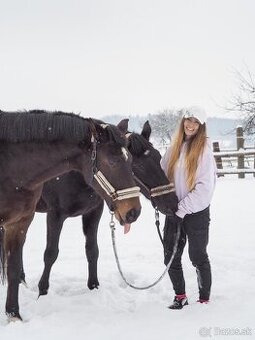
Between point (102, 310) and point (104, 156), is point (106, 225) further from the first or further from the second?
point (104, 156)

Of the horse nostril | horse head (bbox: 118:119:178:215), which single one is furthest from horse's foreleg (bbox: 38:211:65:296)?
the horse nostril

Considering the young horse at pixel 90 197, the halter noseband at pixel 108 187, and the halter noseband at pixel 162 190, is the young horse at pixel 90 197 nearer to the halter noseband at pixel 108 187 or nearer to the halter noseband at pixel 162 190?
the halter noseband at pixel 162 190

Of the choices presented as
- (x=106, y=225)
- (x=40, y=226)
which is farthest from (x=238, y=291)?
(x=40, y=226)

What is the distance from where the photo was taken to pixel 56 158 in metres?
3.36

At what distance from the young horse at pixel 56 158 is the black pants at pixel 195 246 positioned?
660 millimetres

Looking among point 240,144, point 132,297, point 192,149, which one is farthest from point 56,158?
point 240,144

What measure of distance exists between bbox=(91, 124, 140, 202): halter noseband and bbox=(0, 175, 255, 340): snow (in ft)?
3.54

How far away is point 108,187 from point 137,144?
851 millimetres

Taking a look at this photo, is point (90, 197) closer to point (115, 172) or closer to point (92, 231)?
point (92, 231)

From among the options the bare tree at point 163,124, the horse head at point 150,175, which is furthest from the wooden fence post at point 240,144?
the bare tree at point 163,124

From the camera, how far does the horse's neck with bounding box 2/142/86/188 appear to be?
10.9 ft

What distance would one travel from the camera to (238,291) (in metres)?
4.03

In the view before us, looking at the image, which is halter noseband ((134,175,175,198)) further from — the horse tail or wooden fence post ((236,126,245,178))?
wooden fence post ((236,126,245,178))

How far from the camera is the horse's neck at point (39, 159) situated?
333 centimetres
